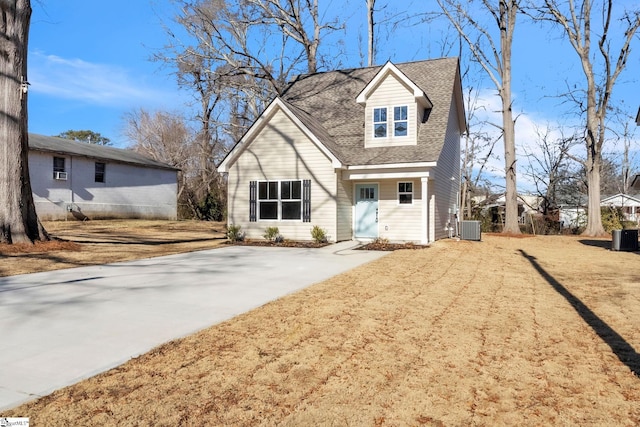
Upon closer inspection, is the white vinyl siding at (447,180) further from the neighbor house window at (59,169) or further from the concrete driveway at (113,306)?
the neighbor house window at (59,169)

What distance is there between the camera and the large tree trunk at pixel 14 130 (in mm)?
11391

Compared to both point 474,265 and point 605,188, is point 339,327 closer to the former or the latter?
point 474,265

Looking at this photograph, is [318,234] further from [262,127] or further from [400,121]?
[400,121]

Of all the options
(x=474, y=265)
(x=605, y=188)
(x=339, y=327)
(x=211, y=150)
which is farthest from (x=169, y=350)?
(x=605, y=188)

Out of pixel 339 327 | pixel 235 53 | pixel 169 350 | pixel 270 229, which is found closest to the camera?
pixel 169 350

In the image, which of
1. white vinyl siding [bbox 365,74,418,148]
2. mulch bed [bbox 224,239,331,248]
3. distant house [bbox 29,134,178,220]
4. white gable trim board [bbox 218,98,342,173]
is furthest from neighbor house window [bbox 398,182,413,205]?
distant house [bbox 29,134,178,220]

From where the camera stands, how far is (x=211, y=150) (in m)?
36.5

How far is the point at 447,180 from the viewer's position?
59.4 feet

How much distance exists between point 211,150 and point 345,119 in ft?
71.4

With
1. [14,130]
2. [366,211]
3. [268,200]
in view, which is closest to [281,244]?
[268,200]

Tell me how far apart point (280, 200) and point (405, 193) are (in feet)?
15.4

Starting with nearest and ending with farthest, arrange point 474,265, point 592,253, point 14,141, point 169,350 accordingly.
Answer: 1. point 169,350
2. point 474,265
3. point 14,141
4. point 592,253

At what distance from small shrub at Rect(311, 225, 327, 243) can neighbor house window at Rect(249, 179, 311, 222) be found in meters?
0.60

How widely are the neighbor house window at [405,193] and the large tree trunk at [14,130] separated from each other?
11707mm
